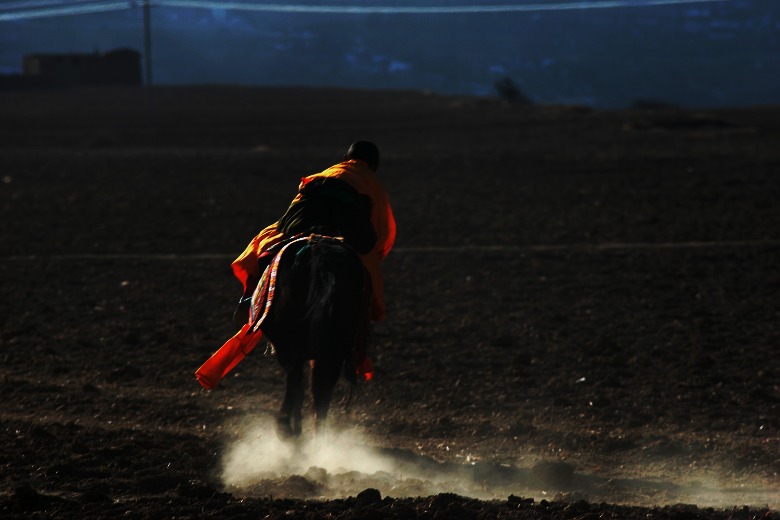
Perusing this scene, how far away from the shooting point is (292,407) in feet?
23.7

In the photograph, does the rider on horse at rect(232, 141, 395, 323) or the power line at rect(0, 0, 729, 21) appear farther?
the power line at rect(0, 0, 729, 21)

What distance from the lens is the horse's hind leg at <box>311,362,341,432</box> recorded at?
22.9ft

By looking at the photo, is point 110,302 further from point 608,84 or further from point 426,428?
point 608,84

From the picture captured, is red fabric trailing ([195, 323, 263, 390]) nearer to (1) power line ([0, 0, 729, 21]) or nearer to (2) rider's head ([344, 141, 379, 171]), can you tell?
(2) rider's head ([344, 141, 379, 171])

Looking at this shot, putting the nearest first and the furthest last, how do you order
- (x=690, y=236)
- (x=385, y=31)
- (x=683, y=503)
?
(x=683, y=503) < (x=690, y=236) < (x=385, y=31)

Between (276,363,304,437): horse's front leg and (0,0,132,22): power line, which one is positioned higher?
(276,363,304,437): horse's front leg

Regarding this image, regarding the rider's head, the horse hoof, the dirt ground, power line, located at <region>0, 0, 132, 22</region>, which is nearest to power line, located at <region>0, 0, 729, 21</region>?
power line, located at <region>0, 0, 132, 22</region>

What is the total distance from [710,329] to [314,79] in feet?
232

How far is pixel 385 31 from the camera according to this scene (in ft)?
315

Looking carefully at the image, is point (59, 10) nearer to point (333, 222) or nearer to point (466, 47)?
point (466, 47)

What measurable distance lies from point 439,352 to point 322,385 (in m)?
3.00

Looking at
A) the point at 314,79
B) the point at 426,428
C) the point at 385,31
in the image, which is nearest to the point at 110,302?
the point at 426,428

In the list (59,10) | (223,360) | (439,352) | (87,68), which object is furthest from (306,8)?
(223,360)

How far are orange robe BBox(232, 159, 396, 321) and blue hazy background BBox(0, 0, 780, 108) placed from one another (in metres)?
58.7
